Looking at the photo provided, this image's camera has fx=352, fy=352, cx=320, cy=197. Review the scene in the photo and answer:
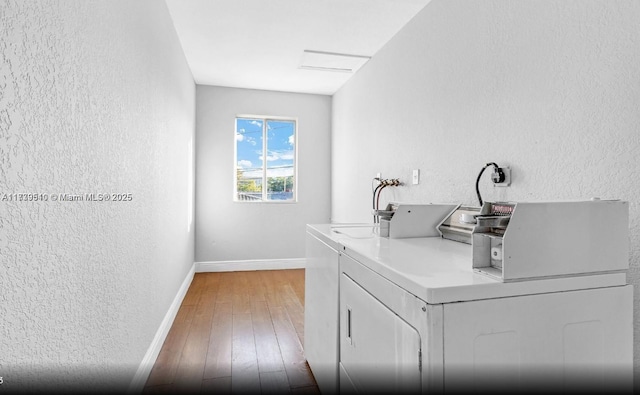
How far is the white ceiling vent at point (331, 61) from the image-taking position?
337 cm

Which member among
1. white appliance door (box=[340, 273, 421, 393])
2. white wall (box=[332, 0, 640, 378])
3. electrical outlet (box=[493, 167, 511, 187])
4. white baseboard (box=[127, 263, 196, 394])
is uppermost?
white wall (box=[332, 0, 640, 378])

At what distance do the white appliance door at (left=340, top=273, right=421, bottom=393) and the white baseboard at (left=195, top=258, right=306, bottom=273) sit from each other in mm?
3269

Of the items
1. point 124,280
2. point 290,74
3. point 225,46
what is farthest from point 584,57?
point 290,74

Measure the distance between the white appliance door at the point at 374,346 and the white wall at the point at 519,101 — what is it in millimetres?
887

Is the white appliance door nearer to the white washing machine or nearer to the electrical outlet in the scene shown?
the white washing machine

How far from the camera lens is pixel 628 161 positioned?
1.22m

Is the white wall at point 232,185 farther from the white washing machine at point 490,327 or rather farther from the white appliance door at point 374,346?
the white washing machine at point 490,327

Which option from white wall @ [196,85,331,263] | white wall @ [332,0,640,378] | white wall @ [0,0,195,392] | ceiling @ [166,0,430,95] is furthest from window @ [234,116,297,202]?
white wall @ [0,0,195,392]

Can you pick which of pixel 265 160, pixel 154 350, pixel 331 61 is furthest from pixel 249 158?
pixel 154 350

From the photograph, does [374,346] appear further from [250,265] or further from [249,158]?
[249,158]

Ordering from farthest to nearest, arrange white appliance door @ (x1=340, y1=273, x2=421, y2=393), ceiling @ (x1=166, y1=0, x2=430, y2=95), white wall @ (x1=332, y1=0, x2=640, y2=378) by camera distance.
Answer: ceiling @ (x1=166, y1=0, x2=430, y2=95), white wall @ (x1=332, y1=0, x2=640, y2=378), white appliance door @ (x1=340, y1=273, x2=421, y2=393)

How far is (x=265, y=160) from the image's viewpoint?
4.77 metres

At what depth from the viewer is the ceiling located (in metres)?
2.54

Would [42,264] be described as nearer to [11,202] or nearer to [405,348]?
[11,202]
